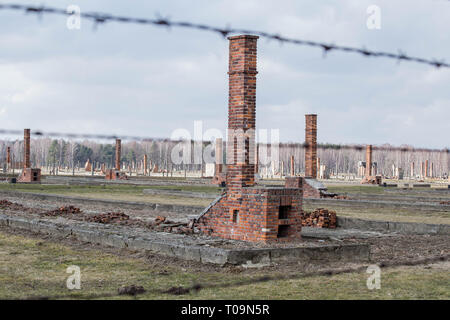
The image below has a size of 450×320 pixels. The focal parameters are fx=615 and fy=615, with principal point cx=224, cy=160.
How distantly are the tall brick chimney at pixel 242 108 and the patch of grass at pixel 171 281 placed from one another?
2.98m

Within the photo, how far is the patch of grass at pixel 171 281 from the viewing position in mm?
7895

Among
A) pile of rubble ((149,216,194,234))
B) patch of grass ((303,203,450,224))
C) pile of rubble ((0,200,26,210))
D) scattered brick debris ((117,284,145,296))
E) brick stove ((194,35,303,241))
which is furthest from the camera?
pile of rubble ((0,200,26,210))

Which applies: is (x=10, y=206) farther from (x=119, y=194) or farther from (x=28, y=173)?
(x=28, y=173)

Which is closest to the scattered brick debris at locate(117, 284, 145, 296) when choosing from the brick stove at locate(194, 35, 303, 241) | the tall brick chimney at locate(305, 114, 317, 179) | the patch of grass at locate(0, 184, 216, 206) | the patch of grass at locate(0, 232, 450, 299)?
the patch of grass at locate(0, 232, 450, 299)

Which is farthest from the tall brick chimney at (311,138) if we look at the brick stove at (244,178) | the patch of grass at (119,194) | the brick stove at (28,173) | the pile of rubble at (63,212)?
the brick stove at (28,173)

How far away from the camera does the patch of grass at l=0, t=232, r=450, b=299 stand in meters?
7.89

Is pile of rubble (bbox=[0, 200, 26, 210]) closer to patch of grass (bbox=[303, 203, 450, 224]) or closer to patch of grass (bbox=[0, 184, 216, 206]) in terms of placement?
patch of grass (bbox=[0, 184, 216, 206])

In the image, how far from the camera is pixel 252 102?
40.9 feet

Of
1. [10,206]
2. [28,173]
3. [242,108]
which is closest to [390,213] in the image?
[242,108]

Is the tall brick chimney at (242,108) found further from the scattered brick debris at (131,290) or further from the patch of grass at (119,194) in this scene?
the patch of grass at (119,194)
